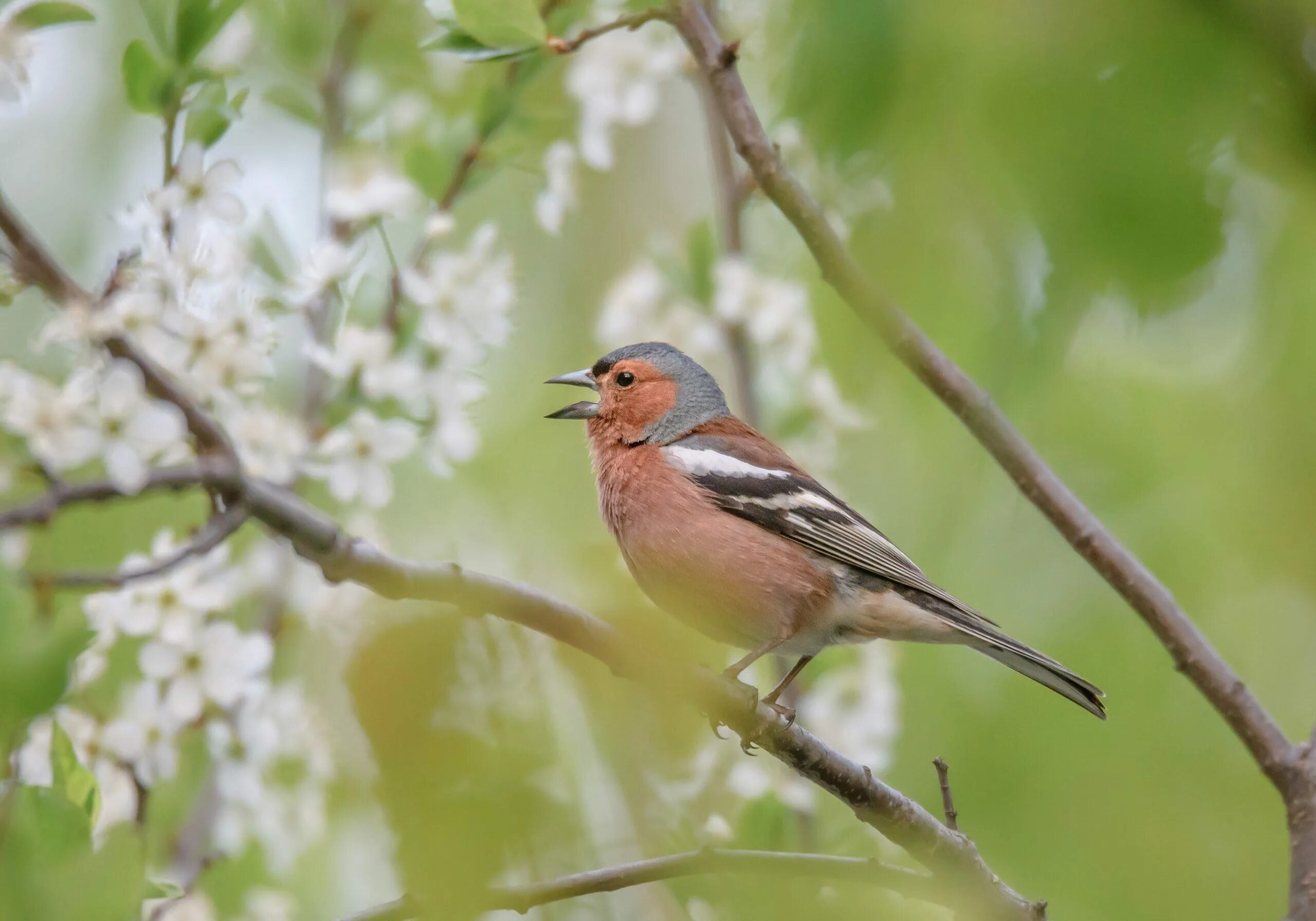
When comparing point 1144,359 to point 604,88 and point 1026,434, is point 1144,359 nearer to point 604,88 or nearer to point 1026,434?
point 1026,434

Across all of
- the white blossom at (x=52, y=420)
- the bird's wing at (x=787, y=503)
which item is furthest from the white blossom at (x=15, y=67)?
the bird's wing at (x=787, y=503)

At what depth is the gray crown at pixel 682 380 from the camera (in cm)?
585

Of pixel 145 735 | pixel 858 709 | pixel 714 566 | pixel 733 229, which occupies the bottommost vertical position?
pixel 145 735

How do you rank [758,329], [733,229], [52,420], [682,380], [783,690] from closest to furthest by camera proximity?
[52,420]
[783,690]
[758,329]
[733,229]
[682,380]

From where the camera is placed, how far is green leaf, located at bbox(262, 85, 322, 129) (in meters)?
4.93

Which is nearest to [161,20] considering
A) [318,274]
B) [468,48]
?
[468,48]

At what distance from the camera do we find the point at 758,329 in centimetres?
555

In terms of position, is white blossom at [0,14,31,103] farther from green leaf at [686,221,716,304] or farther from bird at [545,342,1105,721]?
green leaf at [686,221,716,304]

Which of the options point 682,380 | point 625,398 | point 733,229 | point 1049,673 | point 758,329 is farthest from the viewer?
point 682,380

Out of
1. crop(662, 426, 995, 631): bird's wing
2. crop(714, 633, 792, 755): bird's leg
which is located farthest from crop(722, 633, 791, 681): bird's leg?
crop(662, 426, 995, 631): bird's wing

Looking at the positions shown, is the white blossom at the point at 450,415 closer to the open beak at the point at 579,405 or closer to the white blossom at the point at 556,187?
the white blossom at the point at 556,187

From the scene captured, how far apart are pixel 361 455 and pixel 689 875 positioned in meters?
2.43

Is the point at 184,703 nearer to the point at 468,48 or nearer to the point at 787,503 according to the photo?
the point at 468,48

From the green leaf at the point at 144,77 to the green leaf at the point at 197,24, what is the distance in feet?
0.20
